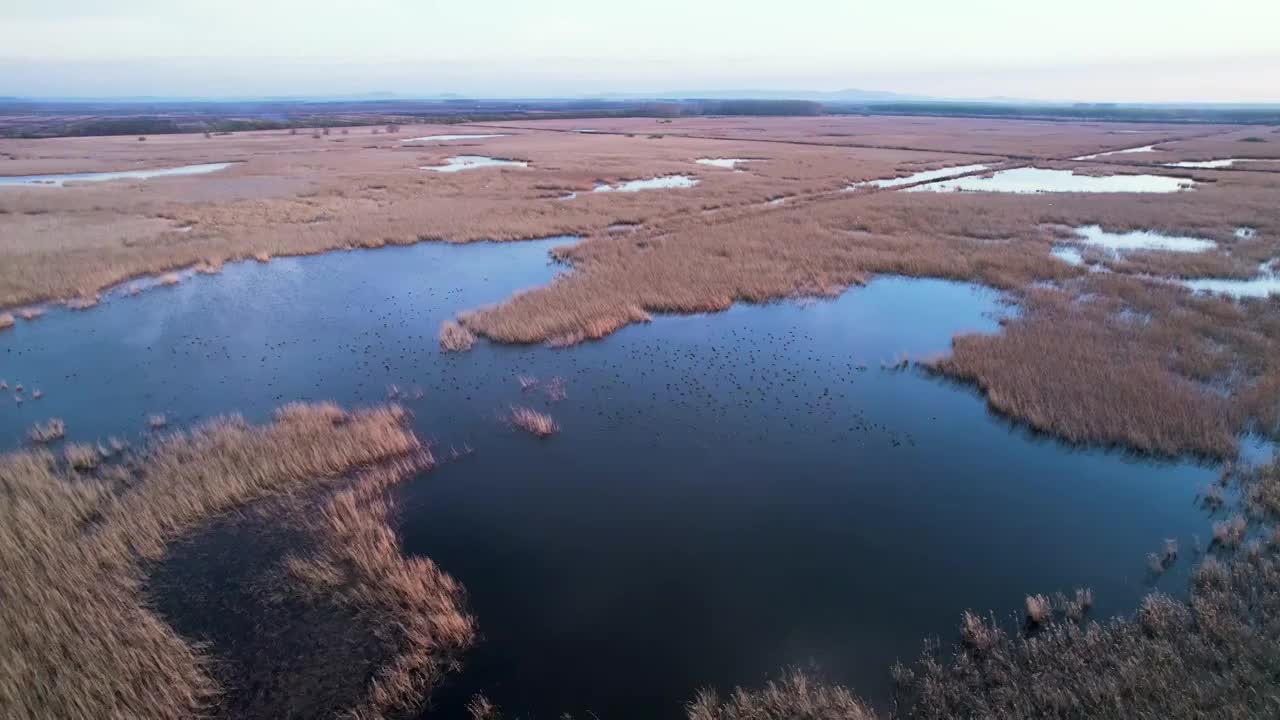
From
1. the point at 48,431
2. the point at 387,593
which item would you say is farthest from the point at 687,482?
the point at 48,431

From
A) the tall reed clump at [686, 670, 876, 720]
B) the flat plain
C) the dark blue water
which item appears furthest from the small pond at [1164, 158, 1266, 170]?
the tall reed clump at [686, 670, 876, 720]

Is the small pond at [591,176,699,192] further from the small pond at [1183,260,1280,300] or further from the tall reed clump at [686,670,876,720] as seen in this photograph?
the tall reed clump at [686,670,876,720]

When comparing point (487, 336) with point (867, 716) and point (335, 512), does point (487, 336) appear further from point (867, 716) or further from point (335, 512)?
point (867, 716)

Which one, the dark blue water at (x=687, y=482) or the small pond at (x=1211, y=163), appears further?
the small pond at (x=1211, y=163)

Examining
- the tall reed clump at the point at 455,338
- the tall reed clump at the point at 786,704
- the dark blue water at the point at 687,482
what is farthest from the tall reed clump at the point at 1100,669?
the tall reed clump at the point at 455,338

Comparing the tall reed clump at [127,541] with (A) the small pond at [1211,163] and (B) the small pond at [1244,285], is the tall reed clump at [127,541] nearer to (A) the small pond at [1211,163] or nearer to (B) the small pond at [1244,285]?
(B) the small pond at [1244,285]

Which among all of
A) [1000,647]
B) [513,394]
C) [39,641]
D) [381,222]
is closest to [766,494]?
[1000,647]
